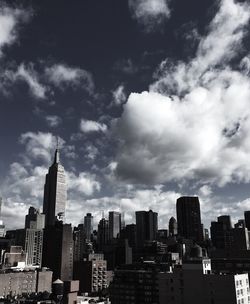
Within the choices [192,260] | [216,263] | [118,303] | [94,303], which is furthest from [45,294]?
[192,260]

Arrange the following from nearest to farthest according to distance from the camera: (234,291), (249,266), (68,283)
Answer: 1. (234,291)
2. (68,283)
3. (249,266)

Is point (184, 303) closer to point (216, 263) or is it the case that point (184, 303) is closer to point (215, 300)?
point (215, 300)

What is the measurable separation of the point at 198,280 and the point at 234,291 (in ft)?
30.2

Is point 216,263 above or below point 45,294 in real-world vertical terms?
above

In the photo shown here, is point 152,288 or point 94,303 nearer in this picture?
point 152,288

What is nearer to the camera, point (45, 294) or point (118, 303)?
Result: point (118, 303)

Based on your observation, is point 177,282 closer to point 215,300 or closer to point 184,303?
point 184,303

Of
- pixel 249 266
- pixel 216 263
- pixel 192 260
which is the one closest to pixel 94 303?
pixel 216 263

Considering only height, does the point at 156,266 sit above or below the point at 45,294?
above

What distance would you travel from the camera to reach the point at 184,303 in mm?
91938

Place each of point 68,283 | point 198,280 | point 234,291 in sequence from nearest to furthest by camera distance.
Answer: point 234,291
point 198,280
point 68,283

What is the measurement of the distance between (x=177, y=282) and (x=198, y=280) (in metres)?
6.03

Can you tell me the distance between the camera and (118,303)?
552ft

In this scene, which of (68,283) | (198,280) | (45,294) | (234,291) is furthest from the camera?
(45,294)
